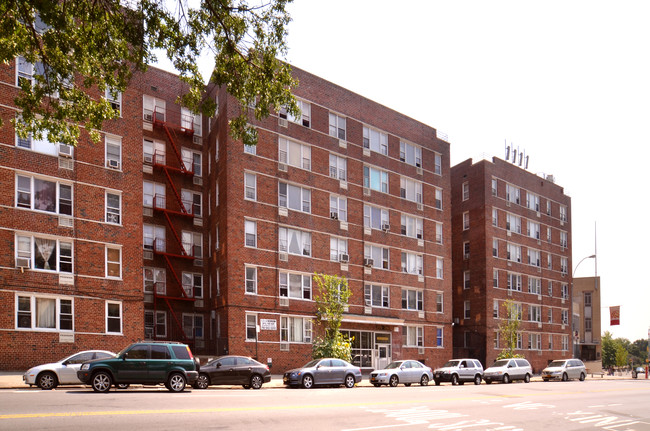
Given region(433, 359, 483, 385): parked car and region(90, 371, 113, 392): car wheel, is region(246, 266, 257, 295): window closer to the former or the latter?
region(433, 359, 483, 385): parked car

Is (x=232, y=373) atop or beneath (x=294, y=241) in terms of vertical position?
beneath

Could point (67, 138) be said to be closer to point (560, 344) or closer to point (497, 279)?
point (497, 279)

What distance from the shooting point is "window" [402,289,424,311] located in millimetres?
46219

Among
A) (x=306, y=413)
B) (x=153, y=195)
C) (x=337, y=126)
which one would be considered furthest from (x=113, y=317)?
(x=337, y=126)

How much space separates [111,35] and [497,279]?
49704 mm

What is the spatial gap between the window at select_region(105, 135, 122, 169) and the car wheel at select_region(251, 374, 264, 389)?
13.7 meters

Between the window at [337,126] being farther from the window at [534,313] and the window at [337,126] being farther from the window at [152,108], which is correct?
the window at [534,313]

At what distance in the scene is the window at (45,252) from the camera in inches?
1099

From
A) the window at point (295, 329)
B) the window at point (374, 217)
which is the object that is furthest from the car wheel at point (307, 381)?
the window at point (374, 217)

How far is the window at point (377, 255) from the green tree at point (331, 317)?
5.94m

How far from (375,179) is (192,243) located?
47.4ft

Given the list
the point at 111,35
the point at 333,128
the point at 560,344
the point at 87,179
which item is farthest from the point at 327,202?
the point at 560,344

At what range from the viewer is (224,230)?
36594mm

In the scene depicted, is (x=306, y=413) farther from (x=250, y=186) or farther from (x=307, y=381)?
(x=250, y=186)
